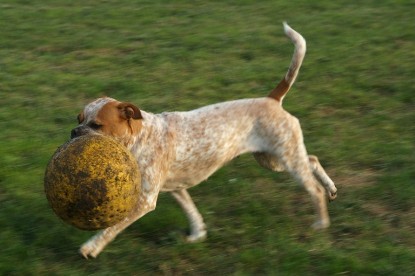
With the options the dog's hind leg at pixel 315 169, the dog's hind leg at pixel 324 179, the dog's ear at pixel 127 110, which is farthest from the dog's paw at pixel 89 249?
the dog's hind leg at pixel 324 179

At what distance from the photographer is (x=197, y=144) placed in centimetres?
547

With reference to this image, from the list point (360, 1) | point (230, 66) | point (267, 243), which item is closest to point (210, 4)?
point (360, 1)

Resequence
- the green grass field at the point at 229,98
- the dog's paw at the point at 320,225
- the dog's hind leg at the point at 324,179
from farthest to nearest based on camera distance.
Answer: the dog's hind leg at the point at 324,179 → the dog's paw at the point at 320,225 → the green grass field at the point at 229,98

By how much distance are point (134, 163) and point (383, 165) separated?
2.86 metres

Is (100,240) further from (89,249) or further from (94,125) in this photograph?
(94,125)

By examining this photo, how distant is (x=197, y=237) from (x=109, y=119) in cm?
116

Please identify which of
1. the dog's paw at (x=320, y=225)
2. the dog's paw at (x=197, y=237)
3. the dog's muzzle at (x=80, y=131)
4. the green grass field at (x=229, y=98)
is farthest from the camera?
the dog's paw at (x=320, y=225)

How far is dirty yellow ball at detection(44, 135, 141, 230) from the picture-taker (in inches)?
174

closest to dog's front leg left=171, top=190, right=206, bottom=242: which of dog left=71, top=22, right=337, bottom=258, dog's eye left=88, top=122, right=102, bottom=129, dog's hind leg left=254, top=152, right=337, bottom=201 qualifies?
dog left=71, top=22, right=337, bottom=258

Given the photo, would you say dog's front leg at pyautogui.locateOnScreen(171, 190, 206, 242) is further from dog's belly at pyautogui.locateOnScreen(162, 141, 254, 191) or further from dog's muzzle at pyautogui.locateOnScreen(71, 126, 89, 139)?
dog's muzzle at pyautogui.locateOnScreen(71, 126, 89, 139)

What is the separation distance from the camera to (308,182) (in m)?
5.73

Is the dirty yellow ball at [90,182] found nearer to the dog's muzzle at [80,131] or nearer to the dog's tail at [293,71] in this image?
the dog's muzzle at [80,131]

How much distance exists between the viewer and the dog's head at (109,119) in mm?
4898

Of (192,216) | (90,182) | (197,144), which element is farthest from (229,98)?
(90,182)
